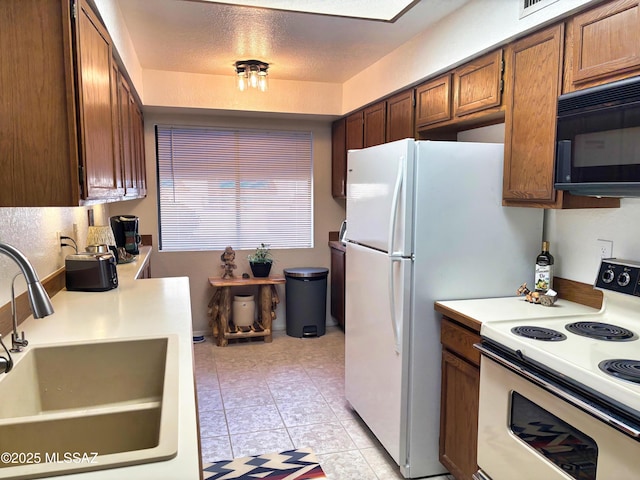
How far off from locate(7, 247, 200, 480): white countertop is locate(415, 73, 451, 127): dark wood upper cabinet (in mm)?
1782

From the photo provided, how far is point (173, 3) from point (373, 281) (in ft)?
6.08

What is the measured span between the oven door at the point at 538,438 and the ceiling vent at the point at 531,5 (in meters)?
1.48

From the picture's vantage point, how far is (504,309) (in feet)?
6.82

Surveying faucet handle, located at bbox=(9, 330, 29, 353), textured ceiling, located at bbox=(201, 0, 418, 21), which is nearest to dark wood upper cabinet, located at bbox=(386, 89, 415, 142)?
textured ceiling, located at bbox=(201, 0, 418, 21)

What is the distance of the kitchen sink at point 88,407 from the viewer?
89 cm

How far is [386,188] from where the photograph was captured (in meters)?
2.31

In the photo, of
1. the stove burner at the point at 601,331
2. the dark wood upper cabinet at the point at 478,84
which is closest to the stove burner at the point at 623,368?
the stove burner at the point at 601,331

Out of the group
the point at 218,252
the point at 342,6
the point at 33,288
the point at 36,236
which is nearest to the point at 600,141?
the point at 342,6

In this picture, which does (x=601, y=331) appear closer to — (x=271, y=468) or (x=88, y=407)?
(x=271, y=468)

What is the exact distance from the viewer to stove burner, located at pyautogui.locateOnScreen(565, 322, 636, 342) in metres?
1.66

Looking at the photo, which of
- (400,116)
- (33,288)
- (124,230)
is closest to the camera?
(33,288)

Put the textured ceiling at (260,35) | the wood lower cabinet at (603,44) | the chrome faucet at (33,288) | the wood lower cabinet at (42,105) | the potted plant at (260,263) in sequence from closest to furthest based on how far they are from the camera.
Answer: the chrome faucet at (33,288) → the wood lower cabinet at (42,105) → the wood lower cabinet at (603,44) → the textured ceiling at (260,35) → the potted plant at (260,263)

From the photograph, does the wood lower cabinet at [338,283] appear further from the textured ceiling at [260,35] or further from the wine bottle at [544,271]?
the wine bottle at [544,271]

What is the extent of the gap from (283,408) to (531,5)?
262 centimetres
